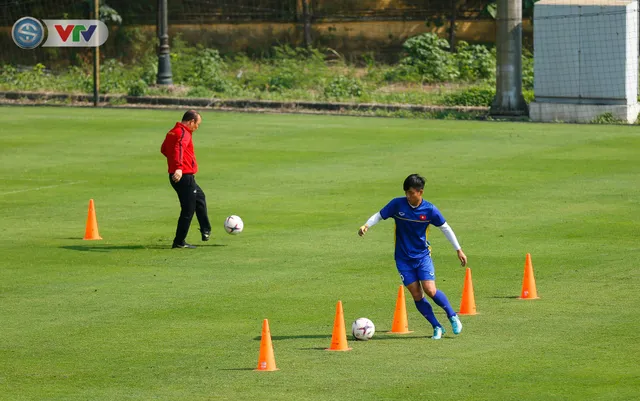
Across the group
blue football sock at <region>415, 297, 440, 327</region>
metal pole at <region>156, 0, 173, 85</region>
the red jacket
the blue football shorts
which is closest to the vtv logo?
metal pole at <region>156, 0, 173, 85</region>

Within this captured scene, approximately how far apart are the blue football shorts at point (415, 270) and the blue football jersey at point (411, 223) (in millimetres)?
50

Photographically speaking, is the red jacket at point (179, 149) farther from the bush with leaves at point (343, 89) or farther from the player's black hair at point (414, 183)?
the bush with leaves at point (343, 89)

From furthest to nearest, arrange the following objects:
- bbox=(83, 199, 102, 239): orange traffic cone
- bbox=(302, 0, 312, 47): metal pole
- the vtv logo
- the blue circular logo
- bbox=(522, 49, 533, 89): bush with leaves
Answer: bbox=(302, 0, 312, 47): metal pole
the blue circular logo
the vtv logo
bbox=(522, 49, 533, 89): bush with leaves
bbox=(83, 199, 102, 239): orange traffic cone

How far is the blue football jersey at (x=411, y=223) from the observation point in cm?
1288

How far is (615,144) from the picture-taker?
30.3 meters

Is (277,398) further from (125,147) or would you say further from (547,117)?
(547,117)

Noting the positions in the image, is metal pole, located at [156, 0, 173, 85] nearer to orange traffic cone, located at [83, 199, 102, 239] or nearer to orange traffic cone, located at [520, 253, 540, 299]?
orange traffic cone, located at [83, 199, 102, 239]

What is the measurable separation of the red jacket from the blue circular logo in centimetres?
3659

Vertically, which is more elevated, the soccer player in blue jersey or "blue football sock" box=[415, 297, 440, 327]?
the soccer player in blue jersey

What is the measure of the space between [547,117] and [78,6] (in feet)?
89.4

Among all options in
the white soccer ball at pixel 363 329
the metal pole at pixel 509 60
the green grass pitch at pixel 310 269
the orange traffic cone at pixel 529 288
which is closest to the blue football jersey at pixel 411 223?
the white soccer ball at pixel 363 329

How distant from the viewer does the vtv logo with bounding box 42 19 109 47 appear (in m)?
51.5

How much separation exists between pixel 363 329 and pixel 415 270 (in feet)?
2.67

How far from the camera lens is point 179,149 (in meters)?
18.9
